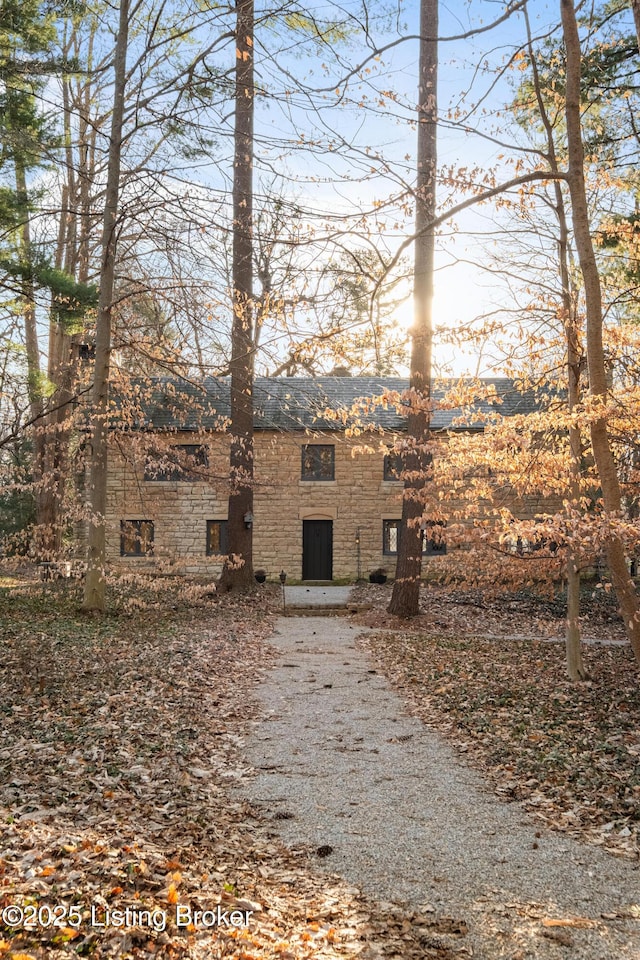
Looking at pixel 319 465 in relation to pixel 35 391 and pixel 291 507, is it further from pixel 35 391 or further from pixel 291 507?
pixel 35 391

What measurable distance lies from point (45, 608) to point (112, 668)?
19.4 ft

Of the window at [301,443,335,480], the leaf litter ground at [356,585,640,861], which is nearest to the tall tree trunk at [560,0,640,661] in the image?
the leaf litter ground at [356,585,640,861]

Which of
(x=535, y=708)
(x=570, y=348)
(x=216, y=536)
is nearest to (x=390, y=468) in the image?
Answer: (x=216, y=536)

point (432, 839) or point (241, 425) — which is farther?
point (241, 425)

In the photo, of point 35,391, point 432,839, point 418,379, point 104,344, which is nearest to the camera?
point 432,839

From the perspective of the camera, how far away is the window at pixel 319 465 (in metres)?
24.7

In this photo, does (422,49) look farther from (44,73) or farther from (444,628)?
(444,628)

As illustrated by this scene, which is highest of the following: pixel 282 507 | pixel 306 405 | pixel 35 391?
pixel 306 405

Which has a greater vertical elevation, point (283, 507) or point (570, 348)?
point (570, 348)

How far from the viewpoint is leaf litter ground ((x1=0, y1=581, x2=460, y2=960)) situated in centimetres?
Result: 334

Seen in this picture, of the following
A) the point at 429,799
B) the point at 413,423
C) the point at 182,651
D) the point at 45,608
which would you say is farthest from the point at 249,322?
→ the point at 429,799

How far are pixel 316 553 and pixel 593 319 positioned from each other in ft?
60.0

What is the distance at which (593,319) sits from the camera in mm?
6789

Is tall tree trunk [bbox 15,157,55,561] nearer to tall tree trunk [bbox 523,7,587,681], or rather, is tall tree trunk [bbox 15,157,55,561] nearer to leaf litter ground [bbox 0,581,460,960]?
leaf litter ground [bbox 0,581,460,960]
